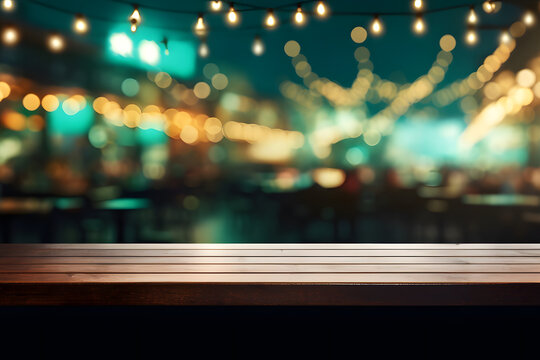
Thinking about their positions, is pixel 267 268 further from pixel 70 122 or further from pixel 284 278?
pixel 70 122

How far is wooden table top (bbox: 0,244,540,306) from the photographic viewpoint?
1583mm

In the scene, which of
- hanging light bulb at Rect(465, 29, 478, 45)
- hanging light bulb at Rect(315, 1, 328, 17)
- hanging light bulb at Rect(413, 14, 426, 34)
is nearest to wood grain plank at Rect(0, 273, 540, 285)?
hanging light bulb at Rect(315, 1, 328, 17)

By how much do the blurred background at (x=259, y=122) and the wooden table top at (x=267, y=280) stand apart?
2413mm

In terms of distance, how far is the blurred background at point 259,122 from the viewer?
5152mm

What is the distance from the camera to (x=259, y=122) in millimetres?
38062

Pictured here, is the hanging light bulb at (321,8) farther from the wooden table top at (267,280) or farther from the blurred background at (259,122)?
the wooden table top at (267,280)

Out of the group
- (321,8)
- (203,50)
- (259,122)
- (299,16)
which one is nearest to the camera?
(321,8)

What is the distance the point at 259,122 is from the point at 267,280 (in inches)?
1451

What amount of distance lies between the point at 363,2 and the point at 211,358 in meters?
8.56

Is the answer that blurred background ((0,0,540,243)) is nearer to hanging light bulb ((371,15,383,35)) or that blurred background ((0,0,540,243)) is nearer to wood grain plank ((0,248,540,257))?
hanging light bulb ((371,15,383,35))

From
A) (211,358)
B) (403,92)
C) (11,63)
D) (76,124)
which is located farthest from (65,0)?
(403,92)

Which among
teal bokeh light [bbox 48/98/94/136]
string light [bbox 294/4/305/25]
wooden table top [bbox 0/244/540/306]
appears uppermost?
teal bokeh light [bbox 48/98/94/136]

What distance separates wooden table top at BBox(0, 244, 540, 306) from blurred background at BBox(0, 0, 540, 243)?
2.41 metres

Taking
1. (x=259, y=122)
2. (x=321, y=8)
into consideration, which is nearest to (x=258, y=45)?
(x=321, y=8)
